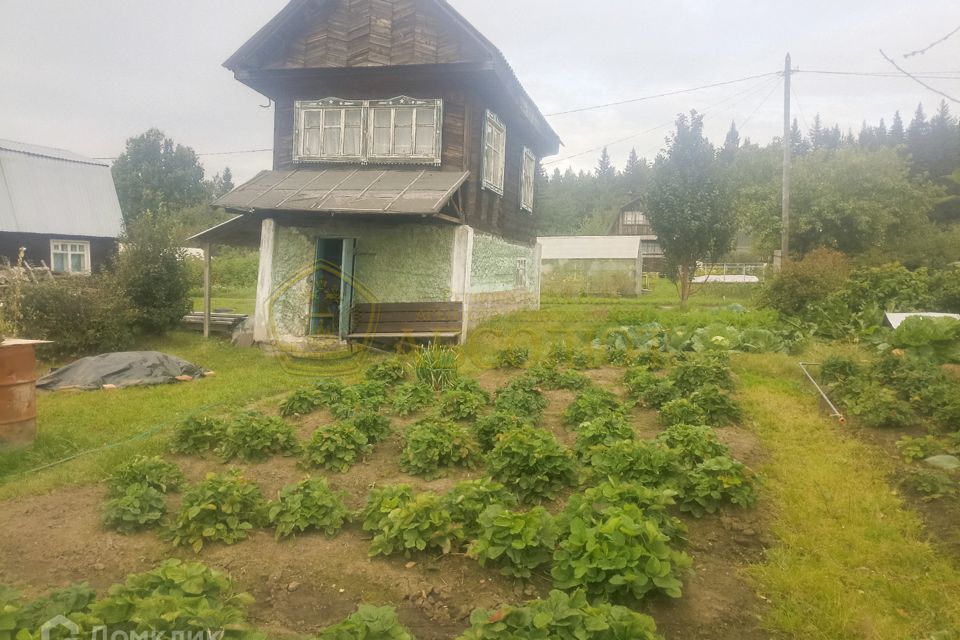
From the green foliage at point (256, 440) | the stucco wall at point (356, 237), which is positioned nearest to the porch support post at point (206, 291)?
the stucco wall at point (356, 237)

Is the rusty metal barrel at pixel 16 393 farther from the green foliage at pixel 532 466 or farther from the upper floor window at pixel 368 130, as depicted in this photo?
the upper floor window at pixel 368 130

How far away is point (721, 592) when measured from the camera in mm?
4012

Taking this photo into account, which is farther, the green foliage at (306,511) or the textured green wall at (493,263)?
the textured green wall at (493,263)

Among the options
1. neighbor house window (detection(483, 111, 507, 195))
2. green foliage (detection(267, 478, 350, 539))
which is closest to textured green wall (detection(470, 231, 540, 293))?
neighbor house window (detection(483, 111, 507, 195))

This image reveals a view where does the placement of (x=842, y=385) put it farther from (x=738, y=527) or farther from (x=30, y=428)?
(x=30, y=428)

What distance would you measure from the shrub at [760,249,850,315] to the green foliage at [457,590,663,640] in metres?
15.3

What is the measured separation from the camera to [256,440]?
6453mm

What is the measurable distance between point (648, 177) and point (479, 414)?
1648 centimetres

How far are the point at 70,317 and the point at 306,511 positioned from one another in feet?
34.8

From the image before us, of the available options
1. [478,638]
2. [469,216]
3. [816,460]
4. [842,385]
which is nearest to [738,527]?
[816,460]

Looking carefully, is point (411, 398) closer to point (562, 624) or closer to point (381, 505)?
point (381, 505)

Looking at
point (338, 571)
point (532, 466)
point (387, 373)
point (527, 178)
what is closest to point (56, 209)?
point (527, 178)

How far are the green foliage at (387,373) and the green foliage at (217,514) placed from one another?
486cm

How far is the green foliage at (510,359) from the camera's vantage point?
1172cm
